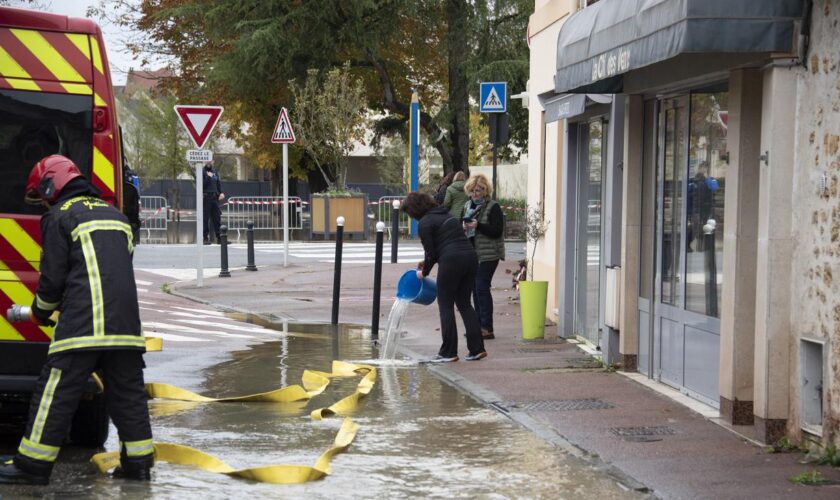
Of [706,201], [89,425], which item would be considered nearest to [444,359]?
[706,201]

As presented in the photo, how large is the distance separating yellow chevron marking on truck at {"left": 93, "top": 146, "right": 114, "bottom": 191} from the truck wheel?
4.45 feet

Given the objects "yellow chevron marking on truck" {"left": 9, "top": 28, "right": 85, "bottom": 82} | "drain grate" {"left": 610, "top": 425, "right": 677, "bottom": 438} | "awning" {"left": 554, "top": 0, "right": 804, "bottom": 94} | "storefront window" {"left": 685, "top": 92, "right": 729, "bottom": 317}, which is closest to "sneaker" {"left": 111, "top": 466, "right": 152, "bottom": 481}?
"yellow chevron marking on truck" {"left": 9, "top": 28, "right": 85, "bottom": 82}

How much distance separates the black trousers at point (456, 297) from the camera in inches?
476

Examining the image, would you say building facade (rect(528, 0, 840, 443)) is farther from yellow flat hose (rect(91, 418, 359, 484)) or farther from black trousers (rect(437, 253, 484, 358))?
yellow flat hose (rect(91, 418, 359, 484))

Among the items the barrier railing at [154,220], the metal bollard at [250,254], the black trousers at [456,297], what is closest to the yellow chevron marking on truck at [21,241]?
the black trousers at [456,297]

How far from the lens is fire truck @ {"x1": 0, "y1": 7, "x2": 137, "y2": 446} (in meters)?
7.45

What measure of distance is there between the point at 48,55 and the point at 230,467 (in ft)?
8.74

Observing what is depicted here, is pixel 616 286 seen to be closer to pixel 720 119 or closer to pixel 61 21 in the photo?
pixel 720 119

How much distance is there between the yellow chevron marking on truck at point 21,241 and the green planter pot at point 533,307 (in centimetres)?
661

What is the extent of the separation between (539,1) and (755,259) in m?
8.75

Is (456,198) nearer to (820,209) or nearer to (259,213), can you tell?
(820,209)

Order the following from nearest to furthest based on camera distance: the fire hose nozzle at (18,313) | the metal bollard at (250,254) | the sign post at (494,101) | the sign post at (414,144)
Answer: the fire hose nozzle at (18,313) < the sign post at (494,101) < the metal bollard at (250,254) < the sign post at (414,144)

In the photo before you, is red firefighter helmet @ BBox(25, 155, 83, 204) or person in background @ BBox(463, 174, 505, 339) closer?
red firefighter helmet @ BBox(25, 155, 83, 204)

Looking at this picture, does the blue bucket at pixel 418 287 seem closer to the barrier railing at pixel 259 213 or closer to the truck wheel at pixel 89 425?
the truck wheel at pixel 89 425
